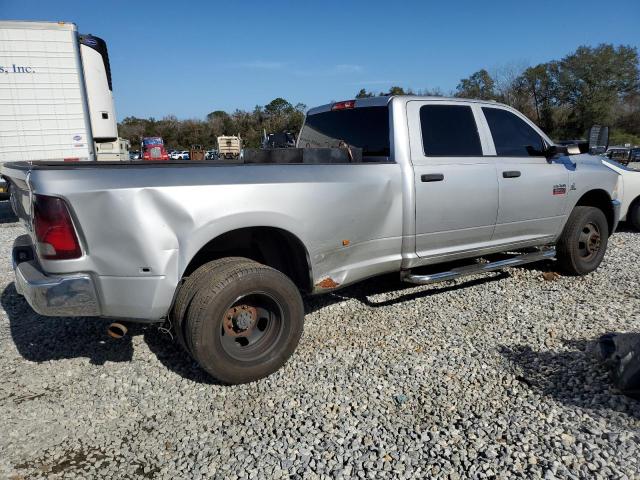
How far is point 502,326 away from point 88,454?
323 cm

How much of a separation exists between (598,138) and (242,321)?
167 inches

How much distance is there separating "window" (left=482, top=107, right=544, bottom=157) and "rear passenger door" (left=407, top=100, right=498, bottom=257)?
211 millimetres

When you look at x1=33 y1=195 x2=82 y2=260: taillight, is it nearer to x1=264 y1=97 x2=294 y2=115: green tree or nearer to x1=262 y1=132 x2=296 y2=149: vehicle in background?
x1=262 y1=132 x2=296 y2=149: vehicle in background

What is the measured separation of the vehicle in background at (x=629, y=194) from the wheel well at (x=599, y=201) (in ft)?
6.86

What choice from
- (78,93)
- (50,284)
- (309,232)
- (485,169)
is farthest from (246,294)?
(78,93)

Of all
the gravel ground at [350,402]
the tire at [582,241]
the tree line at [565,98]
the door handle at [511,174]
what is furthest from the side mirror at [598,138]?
the tree line at [565,98]

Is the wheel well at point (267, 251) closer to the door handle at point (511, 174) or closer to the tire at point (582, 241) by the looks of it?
the door handle at point (511, 174)

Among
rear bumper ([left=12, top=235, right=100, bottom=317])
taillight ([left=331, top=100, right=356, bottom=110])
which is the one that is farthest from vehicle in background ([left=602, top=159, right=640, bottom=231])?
rear bumper ([left=12, top=235, right=100, bottom=317])

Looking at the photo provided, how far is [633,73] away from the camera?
55.1 metres

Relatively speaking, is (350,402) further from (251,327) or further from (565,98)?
(565,98)

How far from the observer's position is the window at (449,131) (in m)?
4.13

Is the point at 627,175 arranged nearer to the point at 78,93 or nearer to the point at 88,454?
the point at 88,454

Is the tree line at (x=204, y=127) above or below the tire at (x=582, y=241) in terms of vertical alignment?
above

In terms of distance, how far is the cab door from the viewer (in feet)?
15.0
